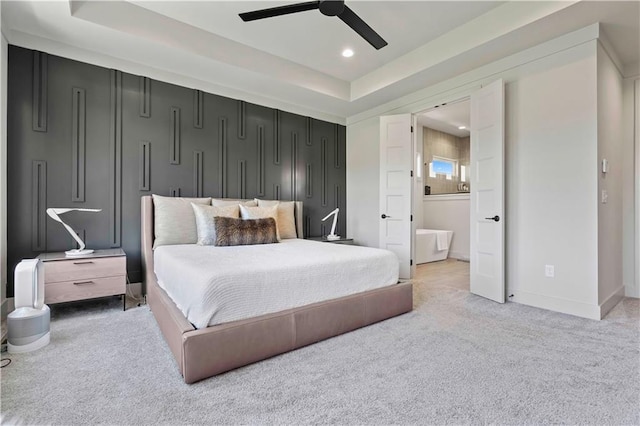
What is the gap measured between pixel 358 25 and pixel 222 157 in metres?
2.37

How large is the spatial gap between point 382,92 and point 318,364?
365 centimetres

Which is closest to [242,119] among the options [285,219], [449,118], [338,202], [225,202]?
[225,202]

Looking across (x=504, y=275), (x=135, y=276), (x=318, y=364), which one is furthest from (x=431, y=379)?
(x=135, y=276)

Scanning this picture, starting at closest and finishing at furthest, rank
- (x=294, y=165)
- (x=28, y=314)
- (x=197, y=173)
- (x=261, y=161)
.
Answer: (x=28, y=314)
(x=197, y=173)
(x=261, y=161)
(x=294, y=165)

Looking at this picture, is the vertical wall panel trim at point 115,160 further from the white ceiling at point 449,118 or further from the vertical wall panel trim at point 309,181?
the white ceiling at point 449,118

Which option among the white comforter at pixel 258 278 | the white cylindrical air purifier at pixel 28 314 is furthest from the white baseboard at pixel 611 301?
the white cylindrical air purifier at pixel 28 314

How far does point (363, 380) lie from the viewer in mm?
1649

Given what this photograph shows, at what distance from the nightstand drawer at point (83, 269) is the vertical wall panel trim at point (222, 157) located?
1.49 meters

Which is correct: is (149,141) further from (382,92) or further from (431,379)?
(431,379)

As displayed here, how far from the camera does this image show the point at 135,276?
132 inches

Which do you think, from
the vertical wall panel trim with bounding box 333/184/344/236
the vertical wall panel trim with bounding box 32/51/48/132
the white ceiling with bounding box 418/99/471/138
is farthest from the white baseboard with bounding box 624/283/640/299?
the vertical wall panel trim with bounding box 32/51/48/132

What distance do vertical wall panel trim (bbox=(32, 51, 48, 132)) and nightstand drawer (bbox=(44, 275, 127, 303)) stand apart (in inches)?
60.9

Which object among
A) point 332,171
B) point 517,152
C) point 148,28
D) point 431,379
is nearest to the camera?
point 431,379

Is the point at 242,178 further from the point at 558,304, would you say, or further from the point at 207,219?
the point at 558,304
